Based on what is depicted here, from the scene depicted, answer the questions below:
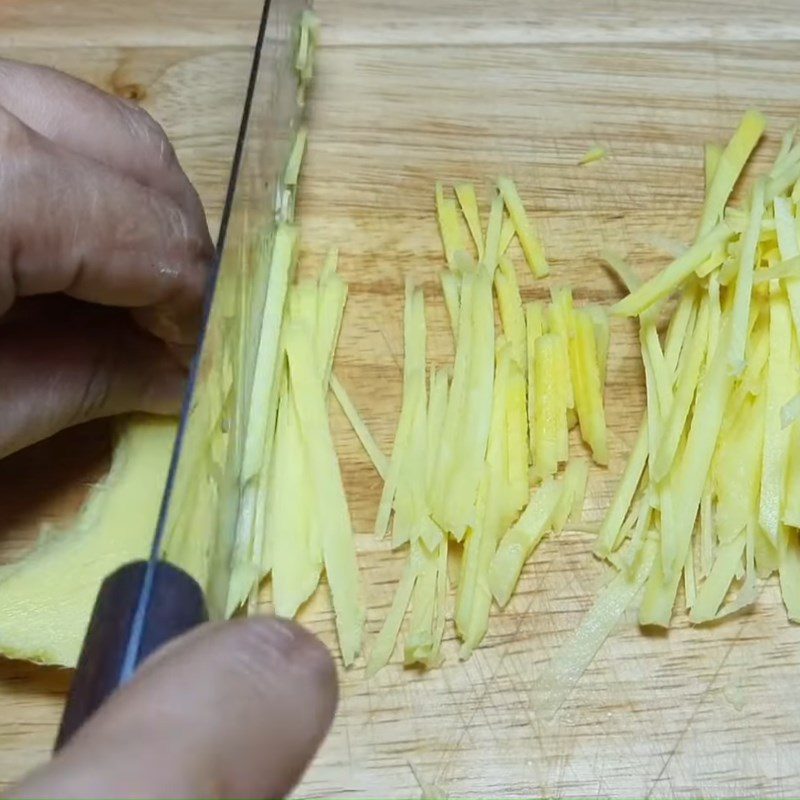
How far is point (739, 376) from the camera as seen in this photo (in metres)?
1.09

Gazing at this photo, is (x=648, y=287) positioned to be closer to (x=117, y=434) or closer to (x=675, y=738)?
(x=675, y=738)

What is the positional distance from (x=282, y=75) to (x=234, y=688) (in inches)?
34.2

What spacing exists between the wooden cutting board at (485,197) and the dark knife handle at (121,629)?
315mm

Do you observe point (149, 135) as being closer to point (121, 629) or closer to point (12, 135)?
point (12, 135)

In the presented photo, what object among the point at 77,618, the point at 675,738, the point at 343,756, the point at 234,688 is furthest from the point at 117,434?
the point at 675,738

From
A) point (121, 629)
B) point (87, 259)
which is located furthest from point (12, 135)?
point (121, 629)

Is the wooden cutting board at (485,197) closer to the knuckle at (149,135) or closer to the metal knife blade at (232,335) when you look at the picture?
the metal knife blade at (232,335)

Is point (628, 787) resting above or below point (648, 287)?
below

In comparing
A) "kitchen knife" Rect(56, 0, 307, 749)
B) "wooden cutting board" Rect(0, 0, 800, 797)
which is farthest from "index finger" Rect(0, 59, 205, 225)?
"wooden cutting board" Rect(0, 0, 800, 797)

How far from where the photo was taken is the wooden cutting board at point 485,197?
3.25ft

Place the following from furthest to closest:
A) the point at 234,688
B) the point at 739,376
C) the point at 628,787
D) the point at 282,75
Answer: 1. the point at 282,75
2. the point at 739,376
3. the point at 628,787
4. the point at 234,688

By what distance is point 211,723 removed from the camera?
0.63m

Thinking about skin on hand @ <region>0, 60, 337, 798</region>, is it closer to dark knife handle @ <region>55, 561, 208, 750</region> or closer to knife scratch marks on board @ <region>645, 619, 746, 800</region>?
dark knife handle @ <region>55, 561, 208, 750</region>

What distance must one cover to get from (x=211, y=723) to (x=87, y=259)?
496 millimetres
